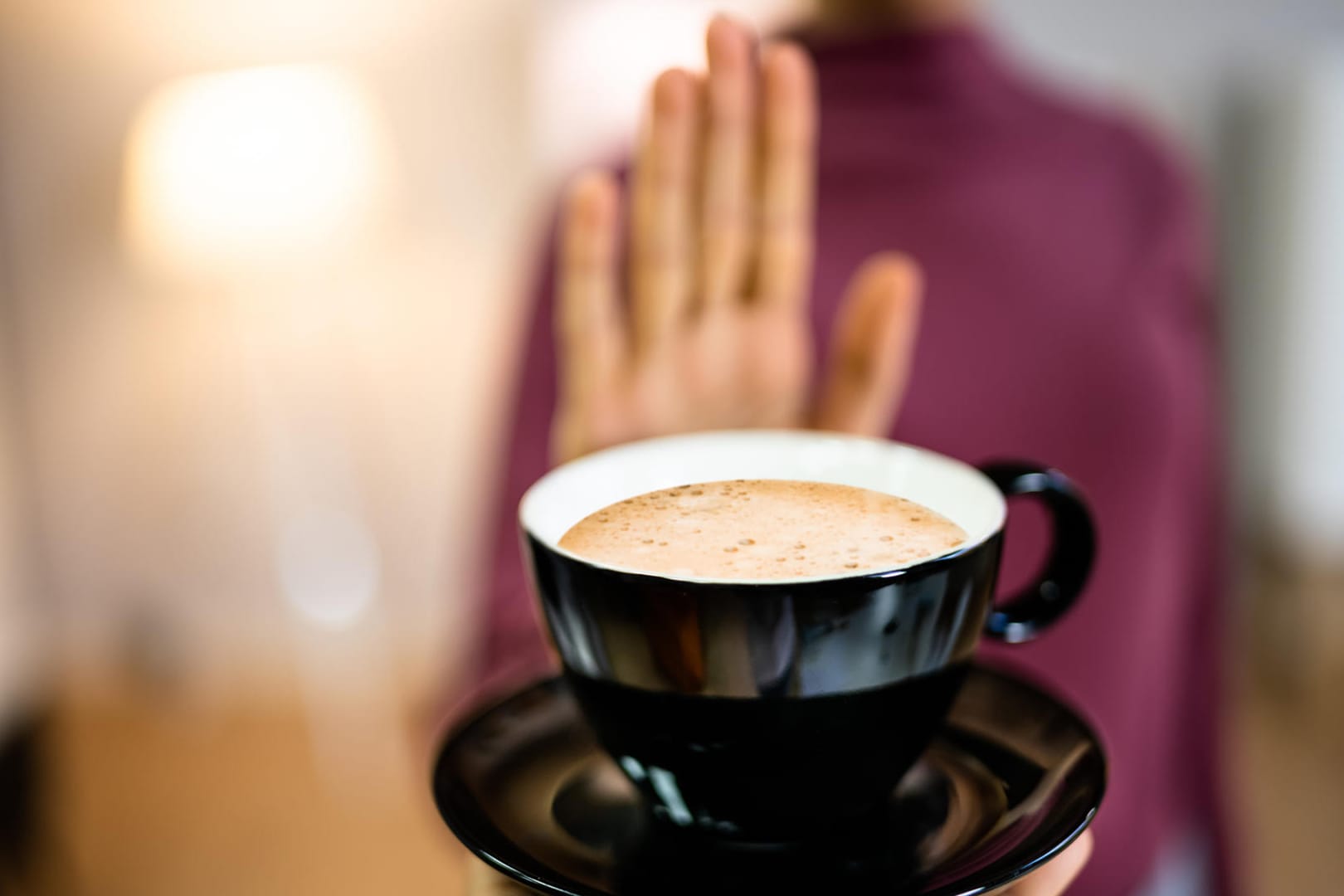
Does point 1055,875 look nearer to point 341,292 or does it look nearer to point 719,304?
point 719,304

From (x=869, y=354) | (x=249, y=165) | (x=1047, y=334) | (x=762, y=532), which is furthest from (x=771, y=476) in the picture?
(x=249, y=165)

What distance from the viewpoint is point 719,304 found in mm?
367

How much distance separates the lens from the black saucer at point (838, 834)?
0.23m

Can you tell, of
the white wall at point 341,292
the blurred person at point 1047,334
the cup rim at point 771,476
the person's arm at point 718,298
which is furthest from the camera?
the white wall at point 341,292

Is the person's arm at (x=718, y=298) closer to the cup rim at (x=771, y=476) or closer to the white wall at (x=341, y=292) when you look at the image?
the cup rim at (x=771, y=476)

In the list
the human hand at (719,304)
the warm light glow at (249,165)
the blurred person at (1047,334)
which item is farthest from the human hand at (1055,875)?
the warm light glow at (249,165)

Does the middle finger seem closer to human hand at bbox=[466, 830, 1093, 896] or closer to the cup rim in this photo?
the cup rim

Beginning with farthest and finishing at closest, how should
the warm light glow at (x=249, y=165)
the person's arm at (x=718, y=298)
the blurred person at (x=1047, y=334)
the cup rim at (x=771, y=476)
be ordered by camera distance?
the warm light glow at (x=249, y=165)
the blurred person at (x=1047, y=334)
the person's arm at (x=718, y=298)
the cup rim at (x=771, y=476)

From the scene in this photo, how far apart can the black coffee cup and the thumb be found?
0.13m

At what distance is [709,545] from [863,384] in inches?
7.4

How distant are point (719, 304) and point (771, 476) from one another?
115mm

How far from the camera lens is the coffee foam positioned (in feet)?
0.73

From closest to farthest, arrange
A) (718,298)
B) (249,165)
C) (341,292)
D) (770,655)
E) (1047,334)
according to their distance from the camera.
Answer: (770,655), (718,298), (1047,334), (249,165), (341,292)

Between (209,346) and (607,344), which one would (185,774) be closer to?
(209,346)
